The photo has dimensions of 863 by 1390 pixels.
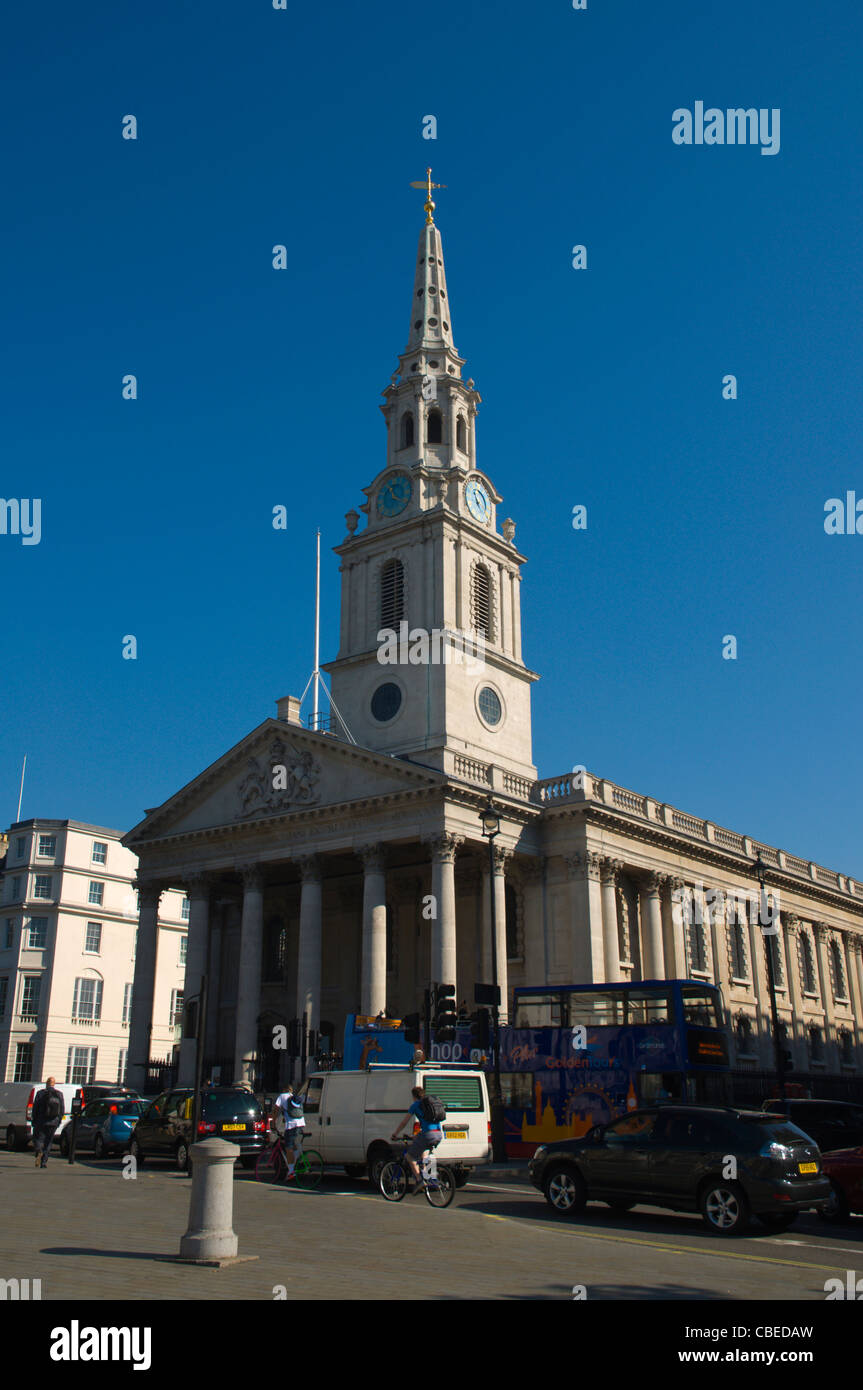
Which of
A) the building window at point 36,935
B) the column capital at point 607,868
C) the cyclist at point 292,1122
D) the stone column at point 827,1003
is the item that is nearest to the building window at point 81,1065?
the building window at point 36,935

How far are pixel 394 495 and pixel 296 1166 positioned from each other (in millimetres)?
39880

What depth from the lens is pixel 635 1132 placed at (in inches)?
680

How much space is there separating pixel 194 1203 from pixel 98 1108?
22.5 m

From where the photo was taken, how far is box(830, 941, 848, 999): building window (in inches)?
2603

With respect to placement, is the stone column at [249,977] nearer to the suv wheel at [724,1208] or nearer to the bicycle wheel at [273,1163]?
the bicycle wheel at [273,1163]

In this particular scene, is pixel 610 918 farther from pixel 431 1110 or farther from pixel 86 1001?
pixel 86 1001

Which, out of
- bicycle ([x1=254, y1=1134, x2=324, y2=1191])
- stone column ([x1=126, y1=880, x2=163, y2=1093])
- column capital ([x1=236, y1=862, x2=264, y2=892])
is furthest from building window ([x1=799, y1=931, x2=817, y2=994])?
bicycle ([x1=254, y1=1134, x2=324, y2=1191])

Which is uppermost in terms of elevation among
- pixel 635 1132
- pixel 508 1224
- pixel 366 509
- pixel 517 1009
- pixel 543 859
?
pixel 366 509

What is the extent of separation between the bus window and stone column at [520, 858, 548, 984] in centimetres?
1652

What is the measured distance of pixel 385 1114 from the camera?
882 inches

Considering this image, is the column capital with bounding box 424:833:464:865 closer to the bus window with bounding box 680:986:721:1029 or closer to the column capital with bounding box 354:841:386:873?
the column capital with bounding box 354:841:386:873
